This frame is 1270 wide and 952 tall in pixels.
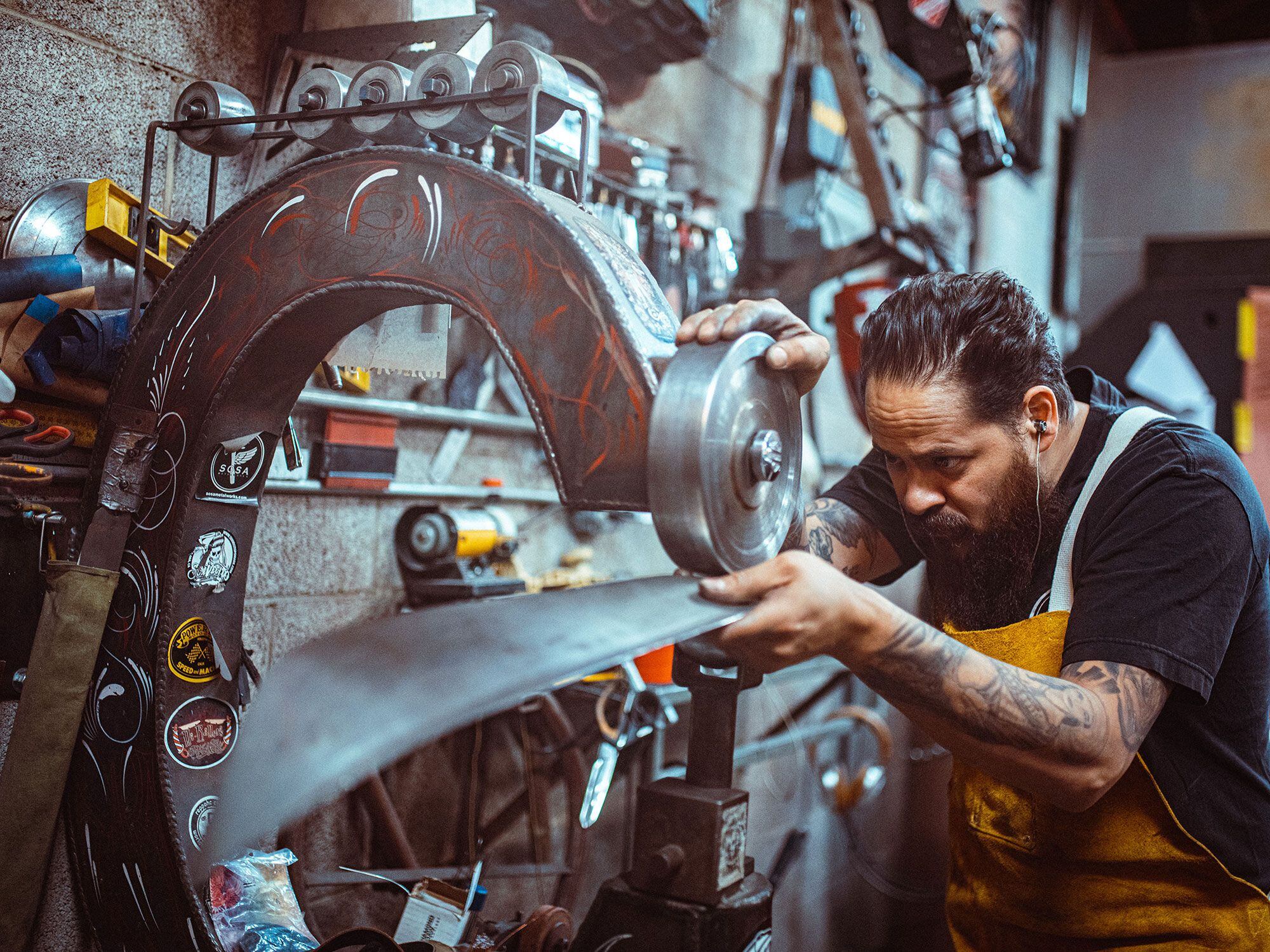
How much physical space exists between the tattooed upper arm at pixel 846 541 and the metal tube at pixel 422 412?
0.64 metres

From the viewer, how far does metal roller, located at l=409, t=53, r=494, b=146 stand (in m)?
1.38

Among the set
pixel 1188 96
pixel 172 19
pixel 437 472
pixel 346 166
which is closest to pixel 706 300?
pixel 437 472

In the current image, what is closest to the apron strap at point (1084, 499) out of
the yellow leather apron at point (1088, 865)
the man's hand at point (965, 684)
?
the yellow leather apron at point (1088, 865)

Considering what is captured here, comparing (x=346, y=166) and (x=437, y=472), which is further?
(x=437, y=472)

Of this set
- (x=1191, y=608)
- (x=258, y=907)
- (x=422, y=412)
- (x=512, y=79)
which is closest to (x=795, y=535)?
(x=1191, y=608)

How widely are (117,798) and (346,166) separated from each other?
980mm

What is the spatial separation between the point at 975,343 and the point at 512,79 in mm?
784

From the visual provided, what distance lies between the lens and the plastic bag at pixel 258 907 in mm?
1465

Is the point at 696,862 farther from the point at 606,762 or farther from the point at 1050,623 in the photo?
the point at 606,762

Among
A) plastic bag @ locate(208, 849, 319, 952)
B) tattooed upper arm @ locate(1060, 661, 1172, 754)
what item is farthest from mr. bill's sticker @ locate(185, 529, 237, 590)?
tattooed upper arm @ locate(1060, 661, 1172, 754)

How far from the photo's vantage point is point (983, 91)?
3.91 m

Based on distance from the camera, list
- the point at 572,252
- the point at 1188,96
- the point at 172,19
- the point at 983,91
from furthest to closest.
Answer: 1. the point at 1188,96
2. the point at 983,91
3. the point at 172,19
4. the point at 572,252

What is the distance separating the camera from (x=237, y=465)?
1.56 meters

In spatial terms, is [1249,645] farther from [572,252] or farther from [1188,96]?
[1188,96]
